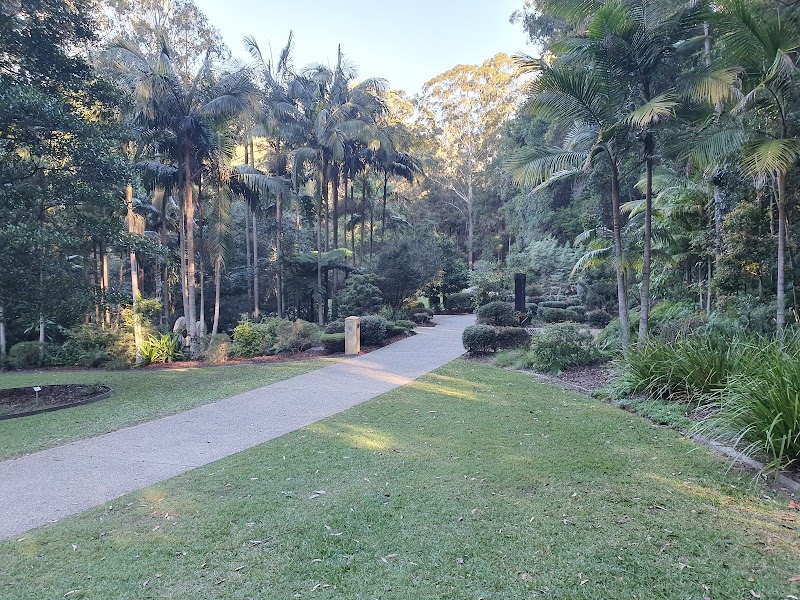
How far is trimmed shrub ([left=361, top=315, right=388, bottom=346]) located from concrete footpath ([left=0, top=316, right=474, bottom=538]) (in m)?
3.99

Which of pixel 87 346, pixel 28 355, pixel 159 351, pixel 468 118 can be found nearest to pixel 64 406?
pixel 159 351

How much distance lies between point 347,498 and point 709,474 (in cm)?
307

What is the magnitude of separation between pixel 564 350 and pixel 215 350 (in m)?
8.91

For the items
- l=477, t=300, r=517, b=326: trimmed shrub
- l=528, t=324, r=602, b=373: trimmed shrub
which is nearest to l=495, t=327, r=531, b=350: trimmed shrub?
l=528, t=324, r=602, b=373: trimmed shrub

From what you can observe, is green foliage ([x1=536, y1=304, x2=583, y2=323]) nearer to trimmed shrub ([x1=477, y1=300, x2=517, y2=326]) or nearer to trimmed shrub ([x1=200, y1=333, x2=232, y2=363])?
trimmed shrub ([x1=477, y1=300, x2=517, y2=326])

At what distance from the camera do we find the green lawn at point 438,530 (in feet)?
9.29

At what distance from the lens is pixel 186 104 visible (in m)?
13.9

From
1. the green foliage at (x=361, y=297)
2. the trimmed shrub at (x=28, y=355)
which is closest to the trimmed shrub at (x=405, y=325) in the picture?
the green foliage at (x=361, y=297)

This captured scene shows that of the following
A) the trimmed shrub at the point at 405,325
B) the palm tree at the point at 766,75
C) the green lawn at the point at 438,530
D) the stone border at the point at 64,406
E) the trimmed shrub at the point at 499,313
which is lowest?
the stone border at the point at 64,406

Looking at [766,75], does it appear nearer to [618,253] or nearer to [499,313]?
[618,253]

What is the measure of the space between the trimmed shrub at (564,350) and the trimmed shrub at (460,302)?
15950mm

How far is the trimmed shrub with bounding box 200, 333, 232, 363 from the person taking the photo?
1359 centimetres

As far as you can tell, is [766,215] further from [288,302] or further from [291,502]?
[288,302]

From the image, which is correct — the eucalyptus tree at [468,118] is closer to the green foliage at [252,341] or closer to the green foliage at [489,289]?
the green foliage at [489,289]
